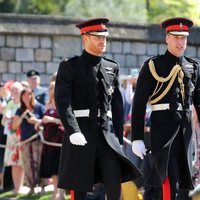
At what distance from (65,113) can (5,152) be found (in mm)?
5220

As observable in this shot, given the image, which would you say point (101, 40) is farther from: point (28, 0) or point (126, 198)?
point (28, 0)

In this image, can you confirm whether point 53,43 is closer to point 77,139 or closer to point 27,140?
point 27,140

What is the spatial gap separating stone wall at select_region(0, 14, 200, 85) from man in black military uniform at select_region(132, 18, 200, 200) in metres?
8.80

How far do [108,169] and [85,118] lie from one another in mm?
502

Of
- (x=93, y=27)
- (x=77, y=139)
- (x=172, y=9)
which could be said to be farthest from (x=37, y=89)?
(x=172, y=9)

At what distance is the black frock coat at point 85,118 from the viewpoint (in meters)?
8.10

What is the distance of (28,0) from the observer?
141ft

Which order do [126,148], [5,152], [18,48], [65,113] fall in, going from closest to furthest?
[65,113]
[126,148]
[5,152]
[18,48]

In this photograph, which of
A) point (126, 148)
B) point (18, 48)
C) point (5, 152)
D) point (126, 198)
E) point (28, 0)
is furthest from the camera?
point (28, 0)

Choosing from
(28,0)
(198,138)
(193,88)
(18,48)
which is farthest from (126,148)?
(28,0)

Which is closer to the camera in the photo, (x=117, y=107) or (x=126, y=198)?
(x=117, y=107)

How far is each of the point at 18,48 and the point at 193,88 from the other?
366 inches

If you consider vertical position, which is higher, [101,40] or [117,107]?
[101,40]

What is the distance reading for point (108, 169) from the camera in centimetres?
801
